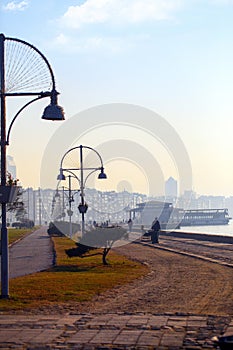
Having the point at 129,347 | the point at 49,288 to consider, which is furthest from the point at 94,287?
the point at 129,347

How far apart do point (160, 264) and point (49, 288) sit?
9139 mm

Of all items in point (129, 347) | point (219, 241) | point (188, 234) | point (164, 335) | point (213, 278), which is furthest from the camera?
point (188, 234)

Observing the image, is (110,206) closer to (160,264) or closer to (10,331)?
(160,264)

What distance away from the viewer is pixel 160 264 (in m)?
24.6

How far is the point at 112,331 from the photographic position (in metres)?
10.2

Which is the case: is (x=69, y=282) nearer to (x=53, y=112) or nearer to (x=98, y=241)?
(x=53, y=112)

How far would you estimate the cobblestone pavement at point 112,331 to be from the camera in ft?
30.2

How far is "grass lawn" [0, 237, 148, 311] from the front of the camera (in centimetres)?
1405

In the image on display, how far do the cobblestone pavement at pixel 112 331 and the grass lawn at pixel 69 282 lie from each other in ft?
6.66

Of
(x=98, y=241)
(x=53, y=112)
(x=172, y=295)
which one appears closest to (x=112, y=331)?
(x=172, y=295)

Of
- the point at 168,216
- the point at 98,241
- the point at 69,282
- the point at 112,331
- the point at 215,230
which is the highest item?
the point at 168,216

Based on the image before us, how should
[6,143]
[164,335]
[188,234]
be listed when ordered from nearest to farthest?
[164,335], [6,143], [188,234]

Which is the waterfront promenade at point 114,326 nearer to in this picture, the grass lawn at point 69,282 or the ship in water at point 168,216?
the grass lawn at point 69,282

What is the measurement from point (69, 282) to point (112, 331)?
7.32m
